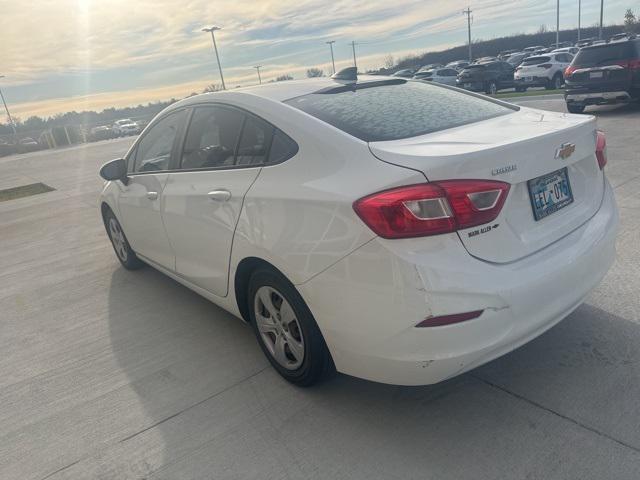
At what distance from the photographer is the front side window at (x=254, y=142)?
9.45ft

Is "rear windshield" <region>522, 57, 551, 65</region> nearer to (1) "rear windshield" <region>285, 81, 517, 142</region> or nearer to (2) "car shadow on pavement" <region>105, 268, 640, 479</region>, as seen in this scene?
(1) "rear windshield" <region>285, 81, 517, 142</region>

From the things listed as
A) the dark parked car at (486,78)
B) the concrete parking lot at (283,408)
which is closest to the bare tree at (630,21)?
the dark parked car at (486,78)

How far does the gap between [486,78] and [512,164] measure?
951 inches

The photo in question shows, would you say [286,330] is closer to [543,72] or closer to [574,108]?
[574,108]

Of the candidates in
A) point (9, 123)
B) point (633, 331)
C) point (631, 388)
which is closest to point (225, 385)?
point (631, 388)

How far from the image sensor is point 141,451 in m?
2.63

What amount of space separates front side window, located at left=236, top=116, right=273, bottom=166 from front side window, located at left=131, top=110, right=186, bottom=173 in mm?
919

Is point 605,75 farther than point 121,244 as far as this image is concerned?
Yes

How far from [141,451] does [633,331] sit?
2.81 m

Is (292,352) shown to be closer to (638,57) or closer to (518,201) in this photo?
(518,201)

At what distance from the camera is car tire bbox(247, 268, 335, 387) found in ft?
8.63

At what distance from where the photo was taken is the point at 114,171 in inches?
173

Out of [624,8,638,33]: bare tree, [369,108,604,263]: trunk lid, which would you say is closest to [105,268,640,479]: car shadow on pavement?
[369,108,604,263]: trunk lid

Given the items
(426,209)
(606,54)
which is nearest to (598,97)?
(606,54)
